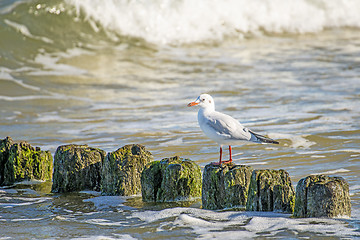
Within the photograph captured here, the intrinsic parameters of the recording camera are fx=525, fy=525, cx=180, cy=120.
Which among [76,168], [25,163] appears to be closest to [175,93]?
[25,163]

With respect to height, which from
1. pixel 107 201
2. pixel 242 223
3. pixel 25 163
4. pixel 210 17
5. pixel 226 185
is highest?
pixel 210 17

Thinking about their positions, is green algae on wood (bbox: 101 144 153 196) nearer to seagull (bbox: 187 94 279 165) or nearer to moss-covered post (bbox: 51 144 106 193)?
moss-covered post (bbox: 51 144 106 193)

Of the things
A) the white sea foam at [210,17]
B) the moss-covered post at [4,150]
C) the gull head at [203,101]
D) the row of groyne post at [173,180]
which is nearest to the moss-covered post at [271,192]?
the row of groyne post at [173,180]

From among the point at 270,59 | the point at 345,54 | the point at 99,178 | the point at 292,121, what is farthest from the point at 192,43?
the point at 99,178

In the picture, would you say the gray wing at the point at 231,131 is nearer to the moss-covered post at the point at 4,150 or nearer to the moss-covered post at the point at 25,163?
the moss-covered post at the point at 25,163

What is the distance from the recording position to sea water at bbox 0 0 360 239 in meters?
4.77

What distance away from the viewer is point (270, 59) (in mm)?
16938

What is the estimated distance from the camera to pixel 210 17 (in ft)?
66.5

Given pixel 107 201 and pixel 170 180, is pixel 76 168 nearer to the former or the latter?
pixel 107 201

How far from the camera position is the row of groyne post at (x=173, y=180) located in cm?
441

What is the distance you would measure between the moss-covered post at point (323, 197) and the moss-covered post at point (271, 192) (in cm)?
23

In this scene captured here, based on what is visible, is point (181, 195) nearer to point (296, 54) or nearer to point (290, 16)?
point (296, 54)

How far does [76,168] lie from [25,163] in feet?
2.46

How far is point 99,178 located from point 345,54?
13933mm
